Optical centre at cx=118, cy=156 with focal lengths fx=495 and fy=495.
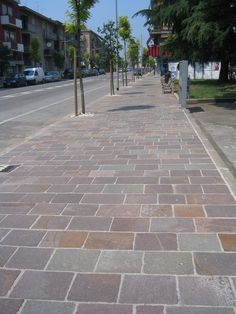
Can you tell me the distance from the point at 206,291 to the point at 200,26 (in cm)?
2046

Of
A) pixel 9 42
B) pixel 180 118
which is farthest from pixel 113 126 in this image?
pixel 9 42

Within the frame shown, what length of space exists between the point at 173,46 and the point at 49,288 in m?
28.1

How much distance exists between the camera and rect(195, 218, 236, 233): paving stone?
463 cm

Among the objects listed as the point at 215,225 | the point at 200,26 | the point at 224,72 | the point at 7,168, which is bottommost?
the point at 224,72

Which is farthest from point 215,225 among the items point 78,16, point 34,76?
point 34,76

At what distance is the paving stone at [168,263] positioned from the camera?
3.77 metres

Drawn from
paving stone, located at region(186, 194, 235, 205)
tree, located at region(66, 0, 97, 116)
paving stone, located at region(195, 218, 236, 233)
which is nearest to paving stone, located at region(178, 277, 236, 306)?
paving stone, located at region(195, 218, 236, 233)

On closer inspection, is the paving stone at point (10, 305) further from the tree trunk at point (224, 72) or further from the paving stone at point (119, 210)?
the tree trunk at point (224, 72)

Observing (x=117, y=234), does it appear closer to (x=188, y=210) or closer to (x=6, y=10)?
(x=188, y=210)

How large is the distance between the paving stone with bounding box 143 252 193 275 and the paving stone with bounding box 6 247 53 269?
84cm

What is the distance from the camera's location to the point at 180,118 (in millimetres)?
13734

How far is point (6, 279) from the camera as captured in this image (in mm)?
3727

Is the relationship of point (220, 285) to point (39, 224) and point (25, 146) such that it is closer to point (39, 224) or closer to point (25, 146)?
point (39, 224)

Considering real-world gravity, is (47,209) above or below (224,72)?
above
